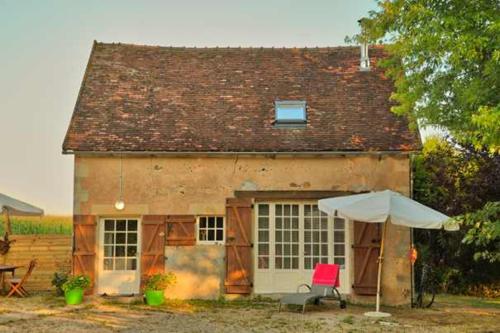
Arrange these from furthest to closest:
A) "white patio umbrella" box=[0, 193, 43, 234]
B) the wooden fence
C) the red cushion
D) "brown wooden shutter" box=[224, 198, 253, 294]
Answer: the wooden fence → "white patio umbrella" box=[0, 193, 43, 234] → "brown wooden shutter" box=[224, 198, 253, 294] → the red cushion

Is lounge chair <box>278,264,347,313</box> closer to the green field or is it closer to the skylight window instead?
the skylight window

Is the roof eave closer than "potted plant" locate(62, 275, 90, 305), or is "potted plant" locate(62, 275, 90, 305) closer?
"potted plant" locate(62, 275, 90, 305)

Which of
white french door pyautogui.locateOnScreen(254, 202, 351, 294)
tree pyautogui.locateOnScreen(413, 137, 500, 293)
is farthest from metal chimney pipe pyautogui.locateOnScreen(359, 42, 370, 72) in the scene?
white french door pyautogui.locateOnScreen(254, 202, 351, 294)

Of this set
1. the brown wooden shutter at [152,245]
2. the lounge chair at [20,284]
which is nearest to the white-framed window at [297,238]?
the brown wooden shutter at [152,245]

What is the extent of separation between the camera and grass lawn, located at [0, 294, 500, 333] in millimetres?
10906

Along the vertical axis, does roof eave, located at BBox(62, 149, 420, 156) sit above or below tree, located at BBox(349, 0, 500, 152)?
below

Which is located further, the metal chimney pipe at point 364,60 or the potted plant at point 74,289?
the metal chimney pipe at point 364,60

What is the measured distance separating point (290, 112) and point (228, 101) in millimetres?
1615

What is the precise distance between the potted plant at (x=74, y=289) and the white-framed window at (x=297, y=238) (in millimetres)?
3851

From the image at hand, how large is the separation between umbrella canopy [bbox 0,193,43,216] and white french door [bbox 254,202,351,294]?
547 centimetres

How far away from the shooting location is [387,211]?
11.9 m

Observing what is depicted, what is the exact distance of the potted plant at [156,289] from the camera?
13.8 meters

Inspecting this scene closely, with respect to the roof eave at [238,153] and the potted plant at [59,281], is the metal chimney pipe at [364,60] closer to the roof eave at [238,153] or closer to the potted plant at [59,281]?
the roof eave at [238,153]

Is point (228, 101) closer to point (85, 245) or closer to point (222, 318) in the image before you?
point (85, 245)
